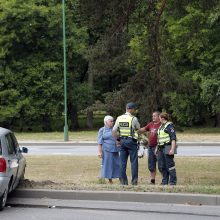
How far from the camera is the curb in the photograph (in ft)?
31.8

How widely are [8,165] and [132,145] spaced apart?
11.3 ft

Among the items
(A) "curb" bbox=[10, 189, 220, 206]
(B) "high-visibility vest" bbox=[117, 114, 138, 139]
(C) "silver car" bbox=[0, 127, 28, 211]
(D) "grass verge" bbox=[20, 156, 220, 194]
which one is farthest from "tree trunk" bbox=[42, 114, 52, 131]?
(A) "curb" bbox=[10, 189, 220, 206]

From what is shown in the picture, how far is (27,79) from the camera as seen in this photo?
1753 inches

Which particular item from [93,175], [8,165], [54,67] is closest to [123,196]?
[8,165]

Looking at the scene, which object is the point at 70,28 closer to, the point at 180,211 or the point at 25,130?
the point at 25,130

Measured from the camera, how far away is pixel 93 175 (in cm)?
1526

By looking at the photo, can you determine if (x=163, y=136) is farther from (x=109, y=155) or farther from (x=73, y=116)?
(x=73, y=116)

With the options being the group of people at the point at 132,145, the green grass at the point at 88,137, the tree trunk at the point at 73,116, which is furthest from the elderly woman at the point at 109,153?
the tree trunk at the point at 73,116

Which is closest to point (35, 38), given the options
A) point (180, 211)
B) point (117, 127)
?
point (117, 127)

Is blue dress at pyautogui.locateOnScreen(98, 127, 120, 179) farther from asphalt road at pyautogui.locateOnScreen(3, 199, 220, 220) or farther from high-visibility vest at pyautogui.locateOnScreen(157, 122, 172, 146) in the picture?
asphalt road at pyautogui.locateOnScreen(3, 199, 220, 220)

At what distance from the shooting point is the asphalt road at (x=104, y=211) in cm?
883

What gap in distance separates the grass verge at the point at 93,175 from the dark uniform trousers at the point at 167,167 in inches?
12.9

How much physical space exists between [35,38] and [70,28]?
2.96 meters

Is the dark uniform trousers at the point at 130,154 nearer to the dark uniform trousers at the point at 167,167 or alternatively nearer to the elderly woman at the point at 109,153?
the elderly woman at the point at 109,153
